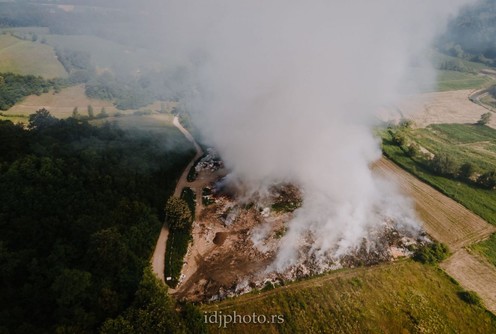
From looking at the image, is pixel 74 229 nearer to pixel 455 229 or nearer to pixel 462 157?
pixel 455 229

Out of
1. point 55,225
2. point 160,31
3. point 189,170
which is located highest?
point 160,31

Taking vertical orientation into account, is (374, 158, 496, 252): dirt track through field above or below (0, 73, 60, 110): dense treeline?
above

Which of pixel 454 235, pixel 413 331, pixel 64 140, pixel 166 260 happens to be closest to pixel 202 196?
pixel 166 260

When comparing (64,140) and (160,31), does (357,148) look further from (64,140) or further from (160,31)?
→ (160,31)

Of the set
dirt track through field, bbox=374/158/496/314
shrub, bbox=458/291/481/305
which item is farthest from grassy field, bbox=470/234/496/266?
shrub, bbox=458/291/481/305

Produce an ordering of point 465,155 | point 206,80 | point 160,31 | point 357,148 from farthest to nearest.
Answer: point 160,31 → point 206,80 → point 465,155 → point 357,148

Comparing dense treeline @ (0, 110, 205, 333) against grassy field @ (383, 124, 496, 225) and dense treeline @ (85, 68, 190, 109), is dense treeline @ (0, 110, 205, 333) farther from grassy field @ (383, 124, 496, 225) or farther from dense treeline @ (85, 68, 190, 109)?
grassy field @ (383, 124, 496, 225)
